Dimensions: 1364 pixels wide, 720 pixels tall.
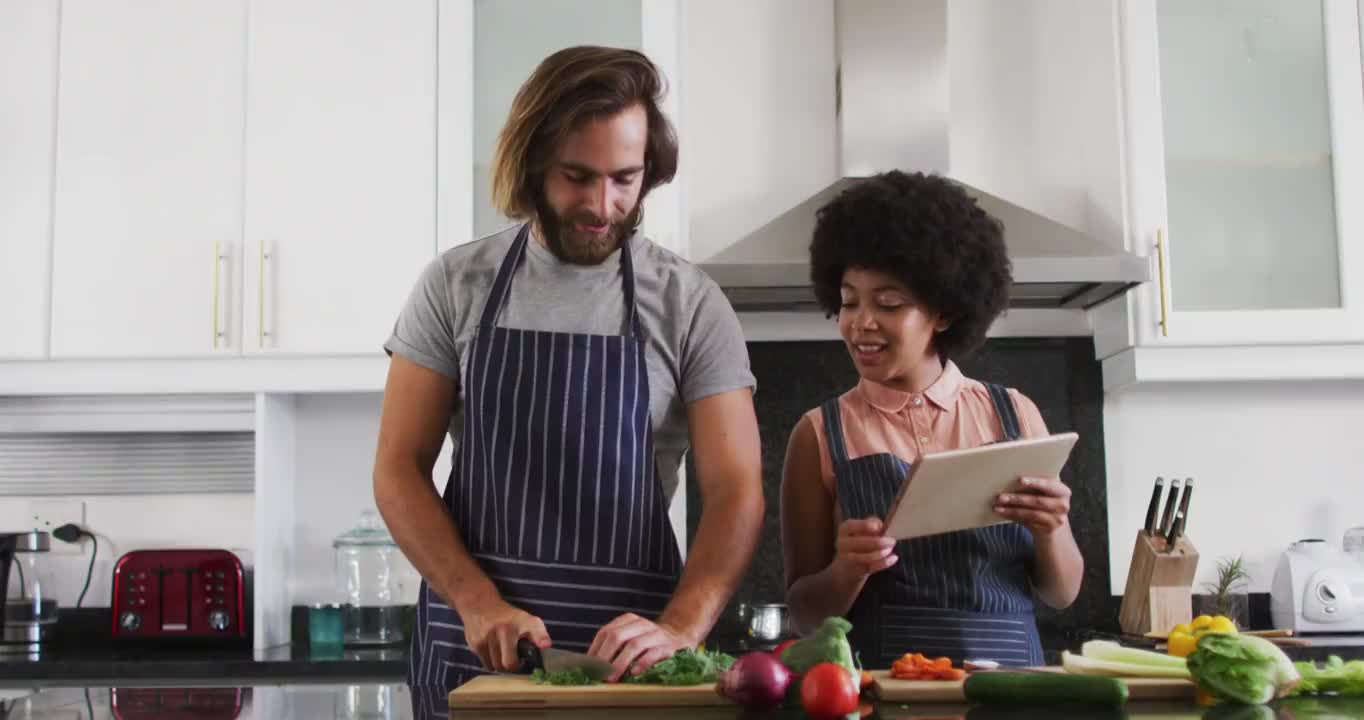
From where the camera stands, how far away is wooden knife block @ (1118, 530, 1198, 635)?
2.69m

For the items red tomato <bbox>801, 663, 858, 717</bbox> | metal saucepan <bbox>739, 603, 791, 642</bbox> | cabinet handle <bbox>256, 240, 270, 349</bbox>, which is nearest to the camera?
red tomato <bbox>801, 663, 858, 717</bbox>

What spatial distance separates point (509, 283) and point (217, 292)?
4.66 feet

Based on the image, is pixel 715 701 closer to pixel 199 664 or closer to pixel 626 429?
pixel 626 429

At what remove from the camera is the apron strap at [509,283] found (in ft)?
5.48

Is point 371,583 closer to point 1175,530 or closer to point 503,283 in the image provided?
point 503,283

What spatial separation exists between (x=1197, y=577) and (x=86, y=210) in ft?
8.31

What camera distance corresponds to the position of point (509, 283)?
5.54 ft

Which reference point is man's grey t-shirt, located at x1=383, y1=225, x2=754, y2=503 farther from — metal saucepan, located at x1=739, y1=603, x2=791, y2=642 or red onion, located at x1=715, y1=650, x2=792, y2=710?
metal saucepan, located at x1=739, y1=603, x2=791, y2=642

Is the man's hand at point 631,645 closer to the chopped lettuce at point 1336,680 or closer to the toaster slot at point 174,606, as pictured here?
the chopped lettuce at point 1336,680

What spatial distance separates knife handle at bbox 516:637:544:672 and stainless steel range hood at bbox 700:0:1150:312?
4.74 ft

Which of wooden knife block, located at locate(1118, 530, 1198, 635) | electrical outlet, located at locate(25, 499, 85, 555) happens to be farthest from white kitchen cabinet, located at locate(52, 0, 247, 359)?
wooden knife block, located at locate(1118, 530, 1198, 635)

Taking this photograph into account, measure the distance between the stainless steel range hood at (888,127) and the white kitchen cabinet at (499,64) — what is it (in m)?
0.24

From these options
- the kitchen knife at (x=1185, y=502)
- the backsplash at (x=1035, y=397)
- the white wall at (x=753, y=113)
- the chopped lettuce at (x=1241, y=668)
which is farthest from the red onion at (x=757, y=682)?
the white wall at (x=753, y=113)

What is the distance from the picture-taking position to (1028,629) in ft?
5.65
